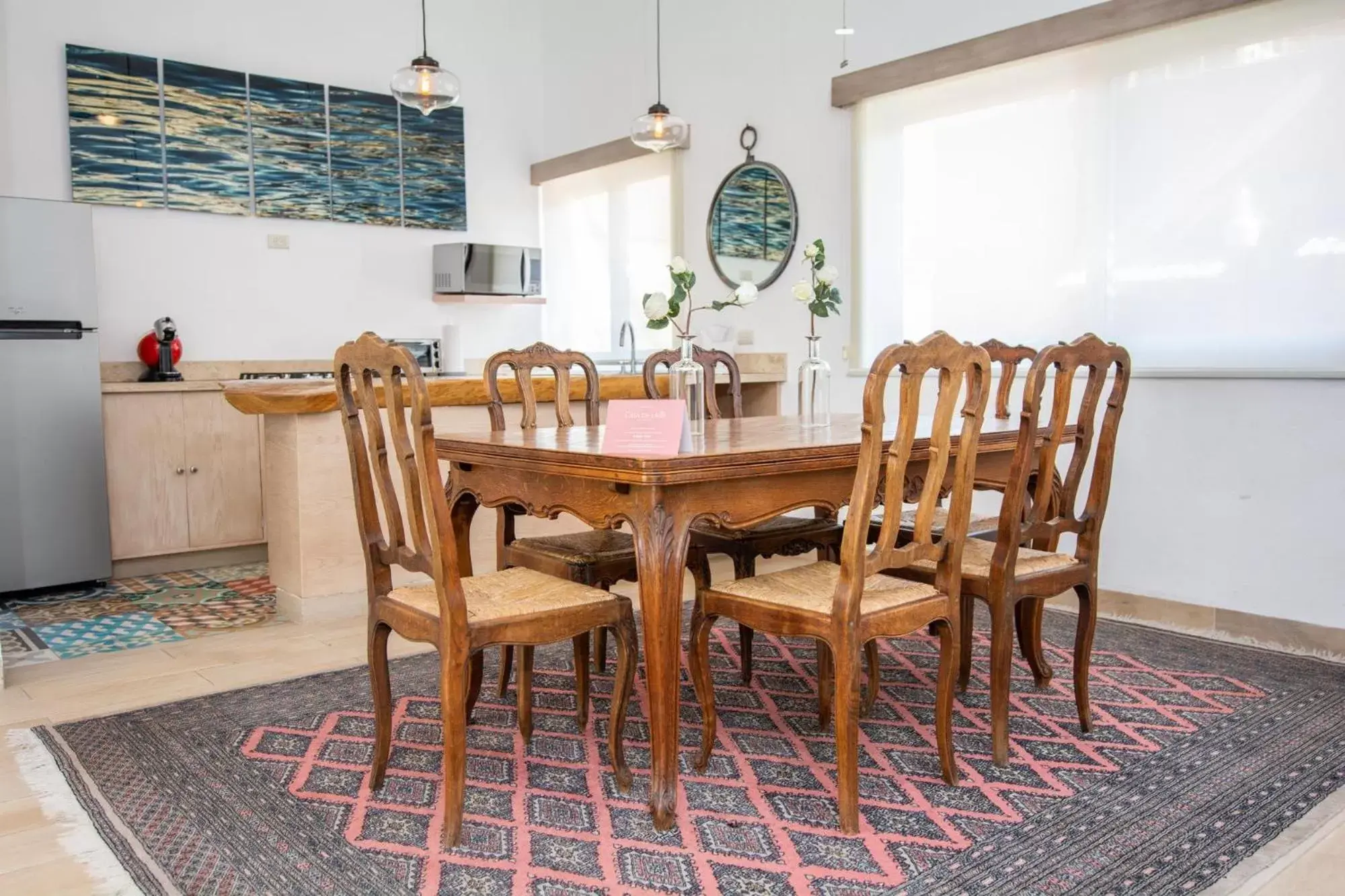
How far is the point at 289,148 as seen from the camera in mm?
5469

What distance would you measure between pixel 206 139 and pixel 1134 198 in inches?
174

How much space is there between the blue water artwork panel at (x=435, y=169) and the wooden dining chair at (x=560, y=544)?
3124 mm

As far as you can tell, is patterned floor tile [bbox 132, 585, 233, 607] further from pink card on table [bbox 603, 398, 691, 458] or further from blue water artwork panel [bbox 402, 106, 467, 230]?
pink card on table [bbox 603, 398, 691, 458]

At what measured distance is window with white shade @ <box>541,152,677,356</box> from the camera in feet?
19.5

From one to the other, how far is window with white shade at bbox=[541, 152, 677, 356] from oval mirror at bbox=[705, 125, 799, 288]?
1.72 feet

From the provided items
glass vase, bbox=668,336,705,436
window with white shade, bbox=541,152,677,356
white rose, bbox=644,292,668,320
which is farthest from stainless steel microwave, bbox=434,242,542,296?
white rose, bbox=644,292,668,320

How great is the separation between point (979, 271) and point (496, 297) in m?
3.03

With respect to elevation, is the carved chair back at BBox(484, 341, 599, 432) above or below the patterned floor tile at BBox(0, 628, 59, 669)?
above

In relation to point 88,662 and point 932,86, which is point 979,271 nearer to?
point 932,86

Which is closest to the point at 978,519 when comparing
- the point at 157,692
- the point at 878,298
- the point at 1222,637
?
the point at 1222,637

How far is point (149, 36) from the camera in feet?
16.6

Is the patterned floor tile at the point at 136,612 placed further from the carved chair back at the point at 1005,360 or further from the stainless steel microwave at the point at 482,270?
the carved chair back at the point at 1005,360

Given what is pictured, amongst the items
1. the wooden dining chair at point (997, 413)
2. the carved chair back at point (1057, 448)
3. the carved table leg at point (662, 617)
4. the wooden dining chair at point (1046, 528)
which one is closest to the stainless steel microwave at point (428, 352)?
the wooden dining chair at point (997, 413)

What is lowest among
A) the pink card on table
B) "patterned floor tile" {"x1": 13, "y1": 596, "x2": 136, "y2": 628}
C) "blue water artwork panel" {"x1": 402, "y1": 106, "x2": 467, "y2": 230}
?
"patterned floor tile" {"x1": 13, "y1": 596, "x2": 136, "y2": 628}
